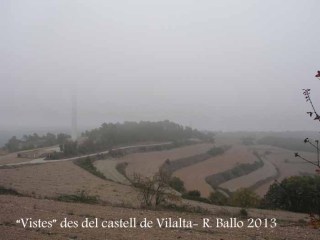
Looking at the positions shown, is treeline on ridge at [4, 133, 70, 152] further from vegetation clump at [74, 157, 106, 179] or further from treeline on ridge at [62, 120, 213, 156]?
vegetation clump at [74, 157, 106, 179]

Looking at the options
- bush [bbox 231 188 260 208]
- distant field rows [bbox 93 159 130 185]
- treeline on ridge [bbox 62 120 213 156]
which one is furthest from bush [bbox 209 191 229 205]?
treeline on ridge [bbox 62 120 213 156]

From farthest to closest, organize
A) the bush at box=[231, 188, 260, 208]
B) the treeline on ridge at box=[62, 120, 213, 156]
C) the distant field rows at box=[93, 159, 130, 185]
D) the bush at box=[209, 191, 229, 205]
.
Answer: the treeline on ridge at box=[62, 120, 213, 156], the distant field rows at box=[93, 159, 130, 185], the bush at box=[231, 188, 260, 208], the bush at box=[209, 191, 229, 205]

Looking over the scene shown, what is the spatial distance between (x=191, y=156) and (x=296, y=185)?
133 feet

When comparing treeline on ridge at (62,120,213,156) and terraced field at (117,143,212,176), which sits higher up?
treeline on ridge at (62,120,213,156)

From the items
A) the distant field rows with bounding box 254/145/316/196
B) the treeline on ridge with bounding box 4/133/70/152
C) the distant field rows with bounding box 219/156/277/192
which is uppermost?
the treeline on ridge with bounding box 4/133/70/152

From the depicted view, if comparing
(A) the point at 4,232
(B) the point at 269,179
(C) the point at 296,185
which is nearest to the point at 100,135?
(B) the point at 269,179

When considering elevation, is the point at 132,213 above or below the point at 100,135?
below

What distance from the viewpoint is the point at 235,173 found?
186 feet

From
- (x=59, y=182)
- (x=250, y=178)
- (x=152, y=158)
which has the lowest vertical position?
(x=250, y=178)

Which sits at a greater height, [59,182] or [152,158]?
[152,158]

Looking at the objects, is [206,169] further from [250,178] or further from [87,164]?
[87,164]

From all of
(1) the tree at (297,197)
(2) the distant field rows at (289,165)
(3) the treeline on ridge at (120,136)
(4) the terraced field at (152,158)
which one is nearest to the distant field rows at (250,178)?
(2) the distant field rows at (289,165)

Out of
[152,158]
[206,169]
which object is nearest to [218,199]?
[206,169]

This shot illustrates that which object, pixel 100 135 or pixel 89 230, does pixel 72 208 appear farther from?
pixel 100 135
